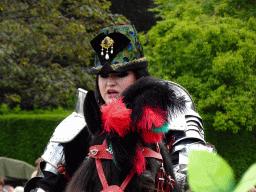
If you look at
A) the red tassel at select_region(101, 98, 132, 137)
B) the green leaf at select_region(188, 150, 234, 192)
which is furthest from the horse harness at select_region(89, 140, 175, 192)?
the green leaf at select_region(188, 150, 234, 192)

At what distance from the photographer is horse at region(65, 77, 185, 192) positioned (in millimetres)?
1738

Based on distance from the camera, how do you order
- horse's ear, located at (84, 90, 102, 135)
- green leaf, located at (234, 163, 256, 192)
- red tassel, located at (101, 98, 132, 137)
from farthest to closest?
horse's ear, located at (84, 90, 102, 135)
red tassel, located at (101, 98, 132, 137)
green leaf, located at (234, 163, 256, 192)

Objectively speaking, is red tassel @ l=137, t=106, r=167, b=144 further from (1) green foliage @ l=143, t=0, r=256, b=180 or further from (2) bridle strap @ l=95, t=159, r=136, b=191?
(1) green foliage @ l=143, t=0, r=256, b=180

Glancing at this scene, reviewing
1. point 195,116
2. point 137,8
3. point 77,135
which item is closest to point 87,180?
point 77,135

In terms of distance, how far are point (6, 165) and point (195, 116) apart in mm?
7289

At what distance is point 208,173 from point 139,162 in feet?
4.48

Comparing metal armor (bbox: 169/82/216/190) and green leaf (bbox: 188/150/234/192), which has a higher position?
green leaf (bbox: 188/150/234/192)

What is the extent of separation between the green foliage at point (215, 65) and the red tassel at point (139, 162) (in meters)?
7.89

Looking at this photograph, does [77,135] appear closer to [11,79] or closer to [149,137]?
[149,137]

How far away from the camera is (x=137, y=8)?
68.5ft

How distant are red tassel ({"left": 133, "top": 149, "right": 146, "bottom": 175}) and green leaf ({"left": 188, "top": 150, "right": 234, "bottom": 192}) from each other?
1.34 meters

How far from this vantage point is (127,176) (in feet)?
5.85

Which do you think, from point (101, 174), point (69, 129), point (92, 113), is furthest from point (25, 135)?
point (101, 174)

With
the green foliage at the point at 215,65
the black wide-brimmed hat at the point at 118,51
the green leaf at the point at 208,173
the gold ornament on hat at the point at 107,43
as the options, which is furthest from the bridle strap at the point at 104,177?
the green foliage at the point at 215,65
